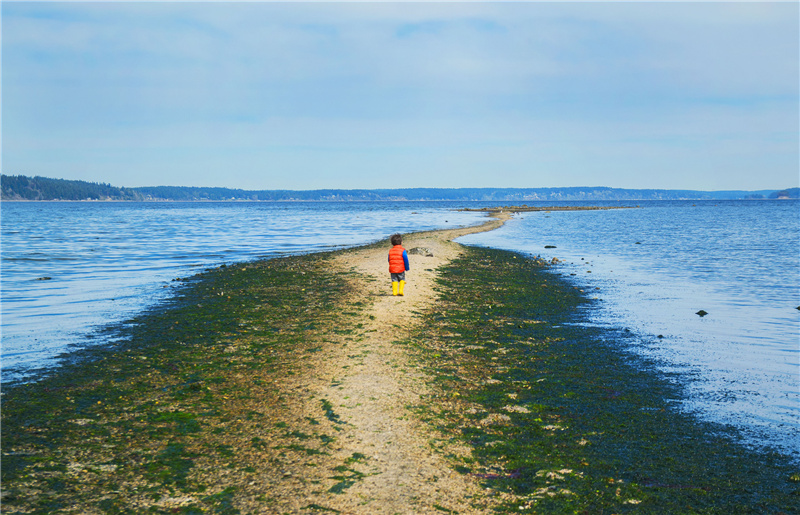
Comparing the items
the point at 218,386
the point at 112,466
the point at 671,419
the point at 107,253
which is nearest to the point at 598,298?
the point at 671,419

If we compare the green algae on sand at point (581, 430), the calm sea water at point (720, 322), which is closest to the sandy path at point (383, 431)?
the green algae on sand at point (581, 430)

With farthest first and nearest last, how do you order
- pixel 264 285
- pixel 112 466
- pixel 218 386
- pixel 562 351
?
pixel 264 285 → pixel 562 351 → pixel 218 386 → pixel 112 466

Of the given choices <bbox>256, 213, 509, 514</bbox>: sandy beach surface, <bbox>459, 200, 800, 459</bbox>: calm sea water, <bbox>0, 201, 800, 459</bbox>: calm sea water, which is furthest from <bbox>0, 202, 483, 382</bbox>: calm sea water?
<bbox>459, 200, 800, 459</bbox>: calm sea water

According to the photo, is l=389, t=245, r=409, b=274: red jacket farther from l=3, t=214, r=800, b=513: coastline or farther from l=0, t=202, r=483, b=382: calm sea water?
l=0, t=202, r=483, b=382: calm sea water

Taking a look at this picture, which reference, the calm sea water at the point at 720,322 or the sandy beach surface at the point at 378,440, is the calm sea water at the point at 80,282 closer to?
the sandy beach surface at the point at 378,440

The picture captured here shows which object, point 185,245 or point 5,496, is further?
point 185,245

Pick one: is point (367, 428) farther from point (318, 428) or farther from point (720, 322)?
point (720, 322)

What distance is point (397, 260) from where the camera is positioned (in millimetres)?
20688

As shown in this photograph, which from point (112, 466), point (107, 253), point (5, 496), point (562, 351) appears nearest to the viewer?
point (5, 496)

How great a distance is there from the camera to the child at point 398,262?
2049 centimetres

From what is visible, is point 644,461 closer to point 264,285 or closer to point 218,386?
point 218,386

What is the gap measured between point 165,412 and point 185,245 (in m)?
46.0

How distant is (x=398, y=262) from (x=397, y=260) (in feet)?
0.32

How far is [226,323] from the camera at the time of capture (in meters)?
17.5
